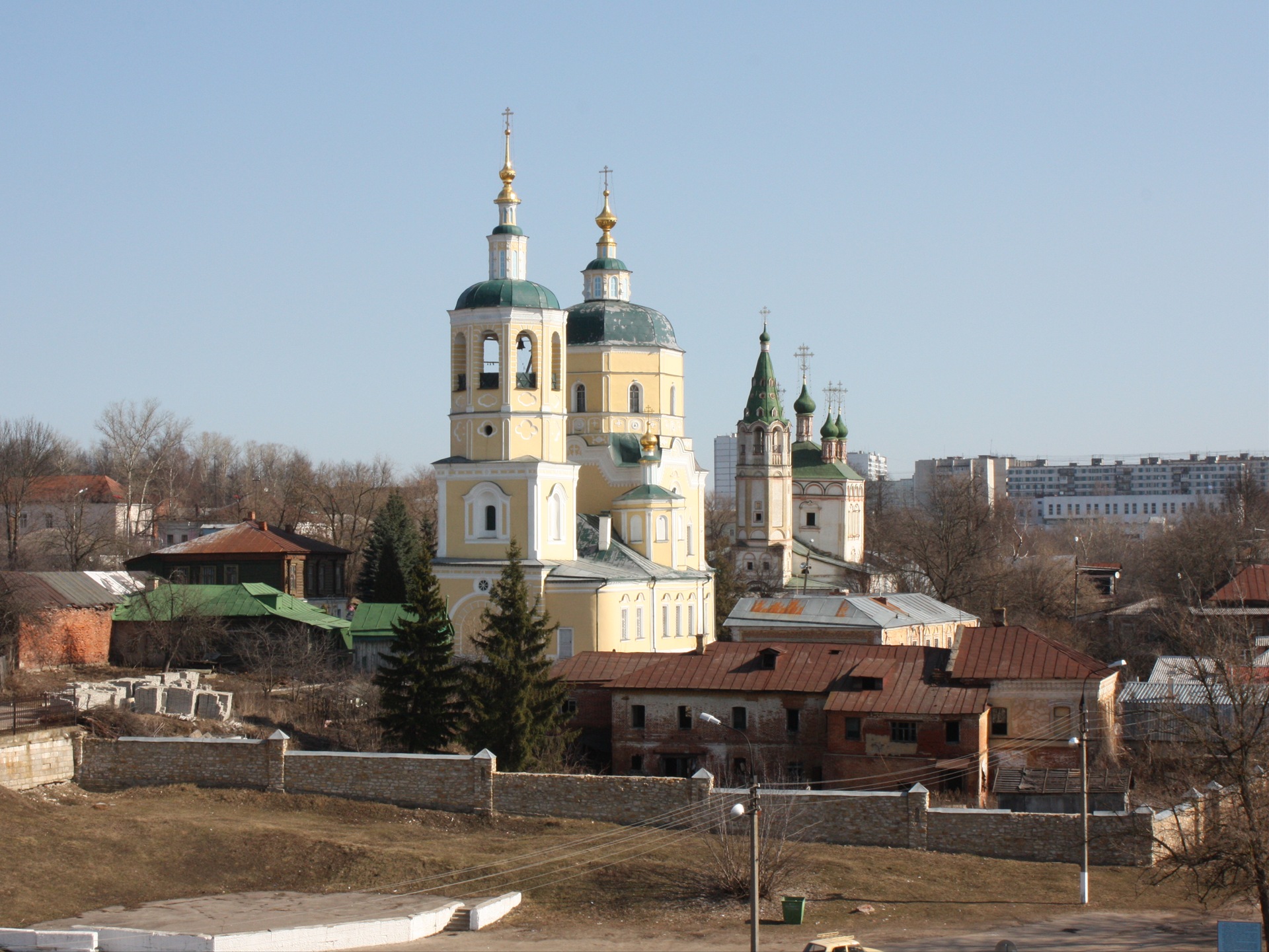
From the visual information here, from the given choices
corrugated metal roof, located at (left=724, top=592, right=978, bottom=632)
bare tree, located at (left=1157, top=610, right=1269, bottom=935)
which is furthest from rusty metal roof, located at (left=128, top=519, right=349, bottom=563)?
bare tree, located at (left=1157, top=610, right=1269, bottom=935)

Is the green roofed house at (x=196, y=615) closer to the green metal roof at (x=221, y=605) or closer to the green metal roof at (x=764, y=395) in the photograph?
the green metal roof at (x=221, y=605)

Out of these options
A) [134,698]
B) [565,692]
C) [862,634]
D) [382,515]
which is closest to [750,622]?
[862,634]

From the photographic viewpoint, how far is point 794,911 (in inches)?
845

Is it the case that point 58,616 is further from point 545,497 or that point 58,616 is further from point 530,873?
point 530,873

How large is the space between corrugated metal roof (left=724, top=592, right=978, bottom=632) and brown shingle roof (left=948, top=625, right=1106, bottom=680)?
7592mm

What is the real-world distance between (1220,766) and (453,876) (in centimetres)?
1013

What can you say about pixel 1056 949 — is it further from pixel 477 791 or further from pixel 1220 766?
pixel 477 791

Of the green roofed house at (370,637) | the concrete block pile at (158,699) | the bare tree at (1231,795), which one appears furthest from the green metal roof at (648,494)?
the bare tree at (1231,795)

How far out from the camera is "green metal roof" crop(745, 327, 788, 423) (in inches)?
2699

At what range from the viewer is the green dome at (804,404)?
78625mm

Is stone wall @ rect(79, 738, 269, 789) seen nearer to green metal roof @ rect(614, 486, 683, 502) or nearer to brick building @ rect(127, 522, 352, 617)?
green metal roof @ rect(614, 486, 683, 502)

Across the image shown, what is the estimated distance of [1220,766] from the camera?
66.0ft

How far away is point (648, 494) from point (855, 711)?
15.3m

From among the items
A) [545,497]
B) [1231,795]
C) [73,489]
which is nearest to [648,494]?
[545,497]
